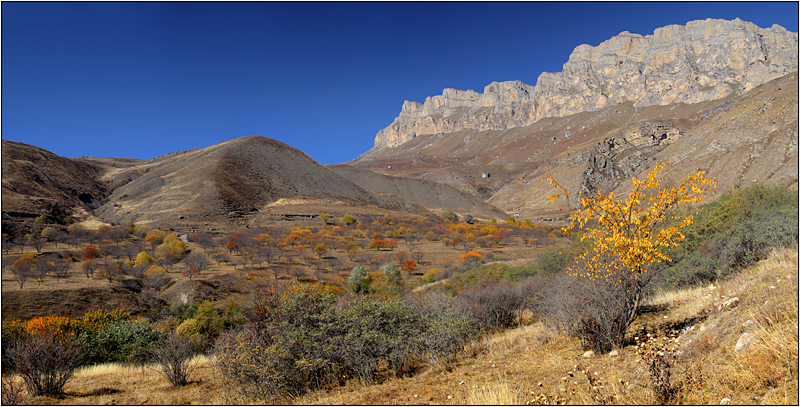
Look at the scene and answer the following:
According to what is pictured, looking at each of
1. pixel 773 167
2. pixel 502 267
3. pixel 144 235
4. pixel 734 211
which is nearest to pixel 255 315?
pixel 502 267

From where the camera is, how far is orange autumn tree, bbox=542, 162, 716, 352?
578 centimetres

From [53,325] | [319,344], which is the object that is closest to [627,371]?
[319,344]

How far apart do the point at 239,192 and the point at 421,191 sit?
196ft

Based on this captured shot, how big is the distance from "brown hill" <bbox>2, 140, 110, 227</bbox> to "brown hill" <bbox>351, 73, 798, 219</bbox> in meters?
59.9

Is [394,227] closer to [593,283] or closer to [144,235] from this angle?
[144,235]

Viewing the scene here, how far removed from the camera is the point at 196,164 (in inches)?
2968

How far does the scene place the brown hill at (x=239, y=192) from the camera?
54344mm

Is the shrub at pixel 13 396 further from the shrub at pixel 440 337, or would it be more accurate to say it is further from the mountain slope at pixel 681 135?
the mountain slope at pixel 681 135

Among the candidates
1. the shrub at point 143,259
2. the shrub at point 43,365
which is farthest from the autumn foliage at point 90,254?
the shrub at point 43,365

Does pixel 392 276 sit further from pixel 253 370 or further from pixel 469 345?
pixel 253 370

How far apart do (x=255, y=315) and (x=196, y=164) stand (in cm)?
7930

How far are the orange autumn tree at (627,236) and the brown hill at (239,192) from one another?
5079cm

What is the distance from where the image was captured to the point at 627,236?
20.2 ft

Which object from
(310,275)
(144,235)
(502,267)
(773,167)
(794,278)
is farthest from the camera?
(773,167)
